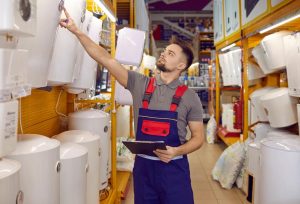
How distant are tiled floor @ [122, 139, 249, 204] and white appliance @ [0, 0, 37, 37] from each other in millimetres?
3096

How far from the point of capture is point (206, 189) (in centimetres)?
450

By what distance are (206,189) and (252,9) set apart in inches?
94.5

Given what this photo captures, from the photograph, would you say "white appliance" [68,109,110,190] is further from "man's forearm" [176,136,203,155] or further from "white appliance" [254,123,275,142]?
"white appliance" [254,123,275,142]

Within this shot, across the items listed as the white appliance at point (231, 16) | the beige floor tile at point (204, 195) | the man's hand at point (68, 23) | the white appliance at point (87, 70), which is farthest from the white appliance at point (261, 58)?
the man's hand at point (68, 23)

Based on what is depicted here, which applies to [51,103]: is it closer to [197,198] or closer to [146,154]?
[146,154]

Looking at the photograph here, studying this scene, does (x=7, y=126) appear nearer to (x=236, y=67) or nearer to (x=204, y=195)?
(x=204, y=195)

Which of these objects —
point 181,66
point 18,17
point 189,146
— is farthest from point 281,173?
point 18,17

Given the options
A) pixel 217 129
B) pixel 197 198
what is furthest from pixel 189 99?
pixel 217 129

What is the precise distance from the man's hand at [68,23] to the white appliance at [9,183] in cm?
86

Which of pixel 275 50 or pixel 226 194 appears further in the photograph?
pixel 226 194

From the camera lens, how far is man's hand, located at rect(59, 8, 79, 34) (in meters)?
1.86

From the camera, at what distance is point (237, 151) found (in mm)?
4516

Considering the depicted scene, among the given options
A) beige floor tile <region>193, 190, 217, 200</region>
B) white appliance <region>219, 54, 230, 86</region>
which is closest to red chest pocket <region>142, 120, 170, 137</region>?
beige floor tile <region>193, 190, 217, 200</region>

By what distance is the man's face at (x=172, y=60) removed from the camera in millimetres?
2404
